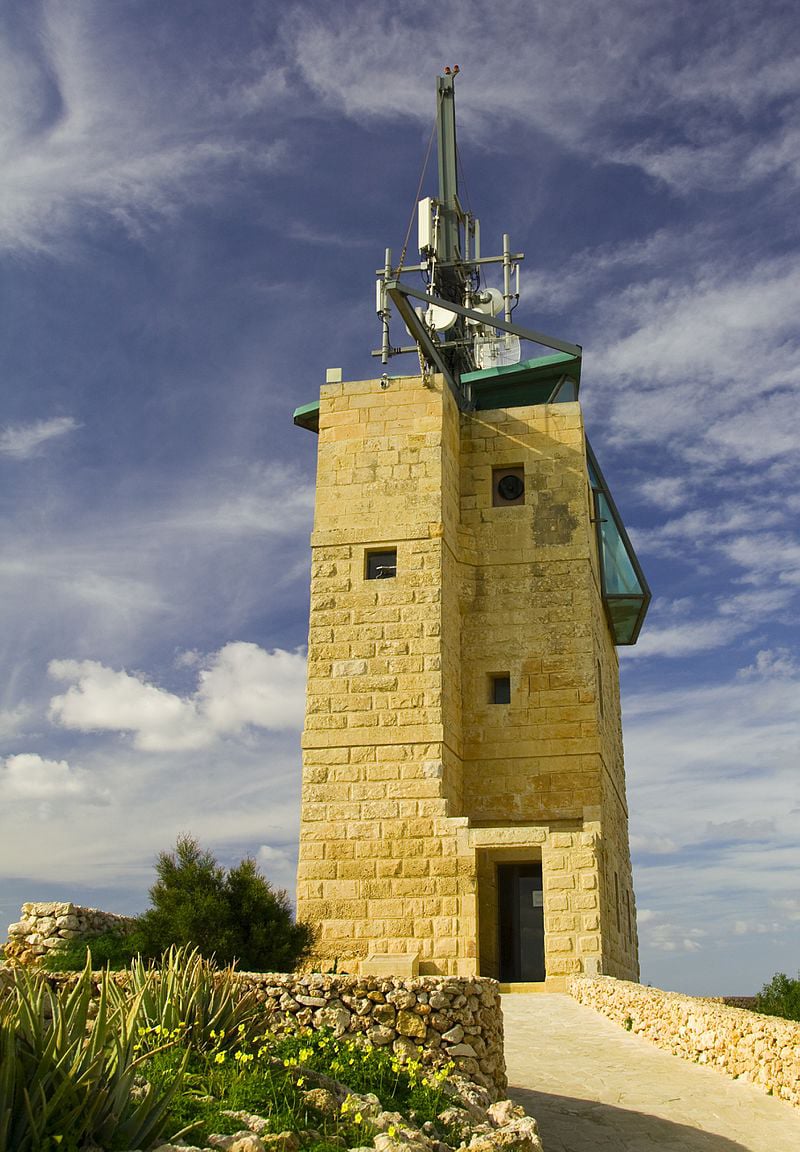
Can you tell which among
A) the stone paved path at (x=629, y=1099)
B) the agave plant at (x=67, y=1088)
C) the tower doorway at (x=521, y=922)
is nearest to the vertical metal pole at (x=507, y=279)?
the tower doorway at (x=521, y=922)

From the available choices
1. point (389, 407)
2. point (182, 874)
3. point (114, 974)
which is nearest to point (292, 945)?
point (182, 874)

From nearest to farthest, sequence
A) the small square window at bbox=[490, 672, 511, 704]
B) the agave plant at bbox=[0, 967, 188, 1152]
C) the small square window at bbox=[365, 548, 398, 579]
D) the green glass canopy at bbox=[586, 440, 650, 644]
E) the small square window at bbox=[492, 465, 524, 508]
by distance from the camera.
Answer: the agave plant at bbox=[0, 967, 188, 1152]
the small square window at bbox=[365, 548, 398, 579]
the small square window at bbox=[490, 672, 511, 704]
the small square window at bbox=[492, 465, 524, 508]
the green glass canopy at bbox=[586, 440, 650, 644]

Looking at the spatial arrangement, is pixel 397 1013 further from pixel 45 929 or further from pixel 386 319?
pixel 386 319

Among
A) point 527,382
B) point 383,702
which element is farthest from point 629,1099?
point 527,382

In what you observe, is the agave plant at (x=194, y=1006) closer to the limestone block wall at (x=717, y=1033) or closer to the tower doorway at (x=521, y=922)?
the limestone block wall at (x=717, y=1033)

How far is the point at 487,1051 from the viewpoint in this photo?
26.1 ft

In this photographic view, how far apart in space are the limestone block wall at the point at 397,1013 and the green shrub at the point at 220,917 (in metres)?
2.22

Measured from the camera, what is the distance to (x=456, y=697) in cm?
1662

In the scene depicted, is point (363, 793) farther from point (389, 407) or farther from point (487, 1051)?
point (487, 1051)

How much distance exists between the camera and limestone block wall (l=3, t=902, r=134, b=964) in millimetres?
12109

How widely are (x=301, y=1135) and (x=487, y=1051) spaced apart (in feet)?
9.46

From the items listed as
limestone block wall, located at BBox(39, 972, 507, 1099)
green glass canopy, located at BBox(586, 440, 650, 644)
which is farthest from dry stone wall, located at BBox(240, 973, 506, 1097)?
green glass canopy, located at BBox(586, 440, 650, 644)

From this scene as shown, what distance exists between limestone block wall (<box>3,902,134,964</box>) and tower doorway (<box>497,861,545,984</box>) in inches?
245

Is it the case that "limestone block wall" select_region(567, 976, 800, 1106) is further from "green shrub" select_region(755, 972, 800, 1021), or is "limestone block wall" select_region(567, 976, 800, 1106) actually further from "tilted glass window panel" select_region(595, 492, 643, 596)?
"tilted glass window panel" select_region(595, 492, 643, 596)
